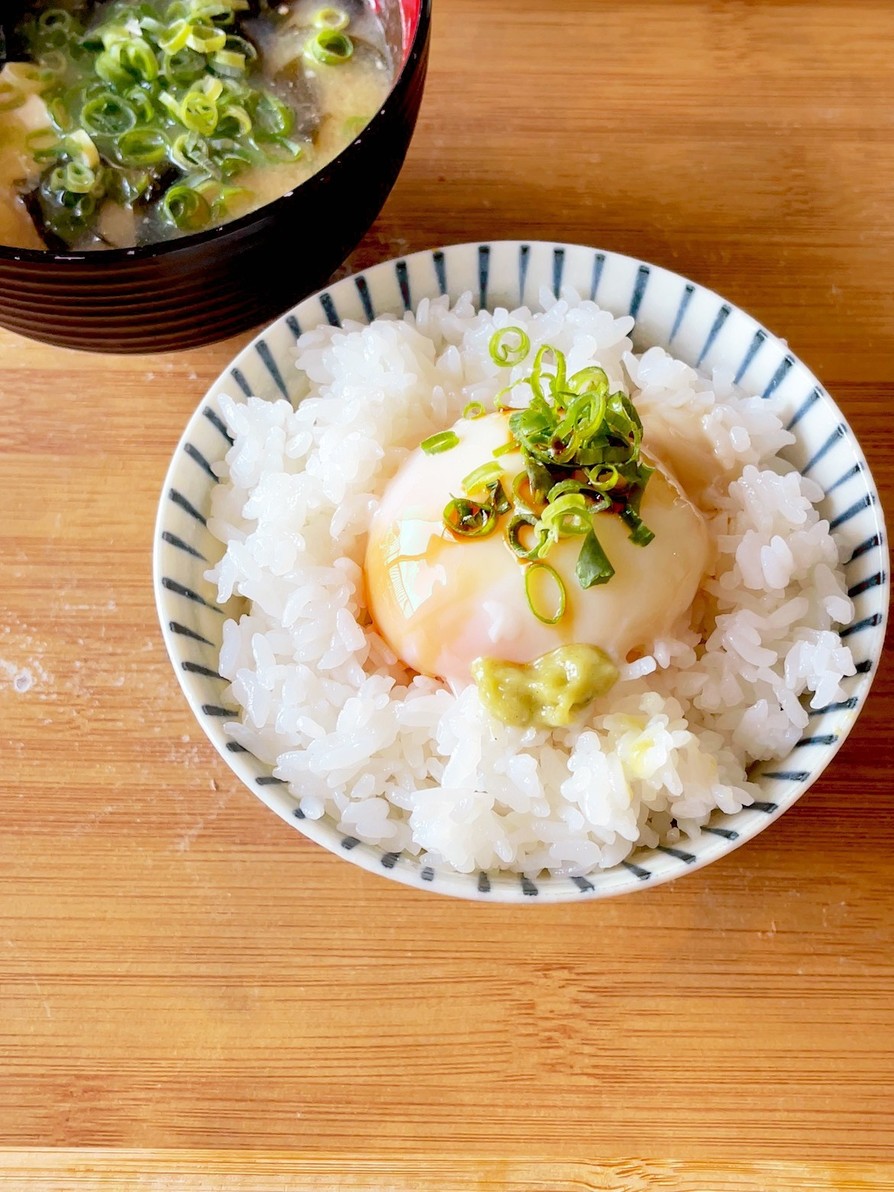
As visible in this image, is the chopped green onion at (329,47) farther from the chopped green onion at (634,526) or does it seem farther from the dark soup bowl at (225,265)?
the chopped green onion at (634,526)

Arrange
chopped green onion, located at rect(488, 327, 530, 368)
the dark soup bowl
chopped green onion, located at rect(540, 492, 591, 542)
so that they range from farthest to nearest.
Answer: chopped green onion, located at rect(488, 327, 530, 368), the dark soup bowl, chopped green onion, located at rect(540, 492, 591, 542)

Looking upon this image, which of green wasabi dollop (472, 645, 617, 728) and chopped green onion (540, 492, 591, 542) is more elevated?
chopped green onion (540, 492, 591, 542)

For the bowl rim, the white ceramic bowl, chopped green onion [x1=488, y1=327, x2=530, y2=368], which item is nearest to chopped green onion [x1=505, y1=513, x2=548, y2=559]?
chopped green onion [x1=488, y1=327, x2=530, y2=368]

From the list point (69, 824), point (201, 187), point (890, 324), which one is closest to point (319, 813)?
point (69, 824)

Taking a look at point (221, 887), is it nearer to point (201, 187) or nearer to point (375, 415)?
point (375, 415)

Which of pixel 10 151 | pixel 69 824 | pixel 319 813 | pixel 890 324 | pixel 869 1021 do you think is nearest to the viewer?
pixel 319 813

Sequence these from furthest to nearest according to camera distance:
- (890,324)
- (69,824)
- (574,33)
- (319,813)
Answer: (574,33)
(890,324)
(69,824)
(319,813)

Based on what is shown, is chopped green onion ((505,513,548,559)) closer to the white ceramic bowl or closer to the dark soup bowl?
the white ceramic bowl

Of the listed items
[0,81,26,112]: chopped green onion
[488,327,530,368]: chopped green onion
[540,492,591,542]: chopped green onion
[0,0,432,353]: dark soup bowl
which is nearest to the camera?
[540,492,591,542]: chopped green onion
